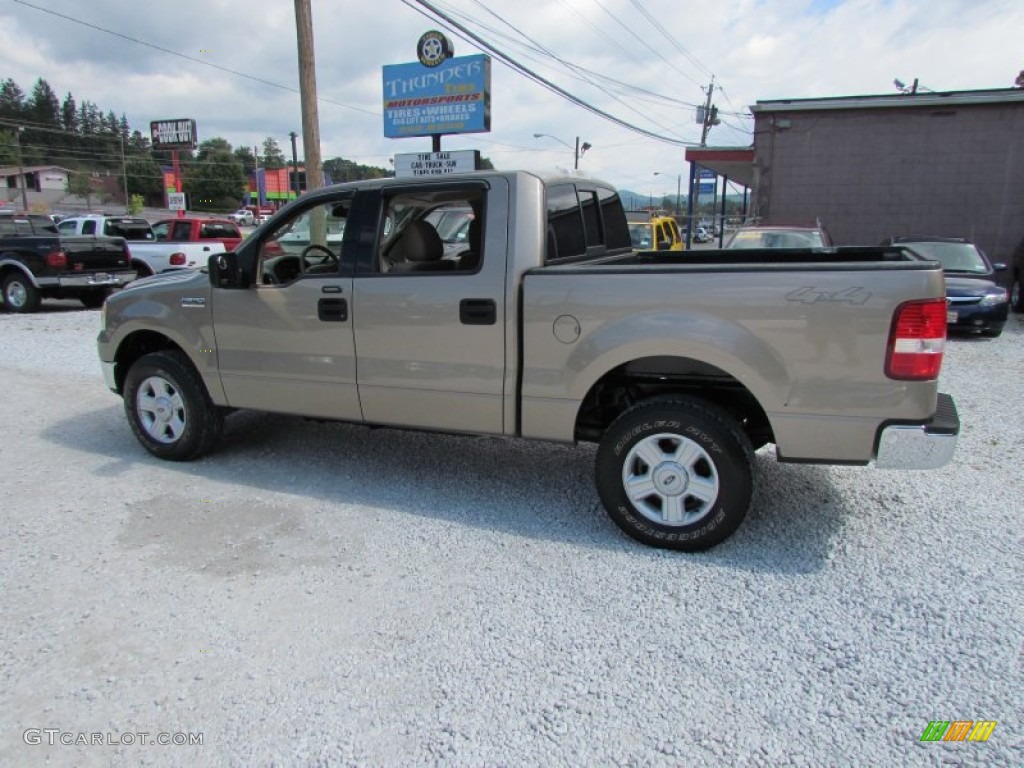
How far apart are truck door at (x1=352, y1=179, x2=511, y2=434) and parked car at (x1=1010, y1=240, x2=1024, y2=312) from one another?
13628mm

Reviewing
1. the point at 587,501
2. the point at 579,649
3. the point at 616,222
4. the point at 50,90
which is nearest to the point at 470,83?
the point at 616,222

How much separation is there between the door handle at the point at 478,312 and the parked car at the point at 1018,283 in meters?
13.8

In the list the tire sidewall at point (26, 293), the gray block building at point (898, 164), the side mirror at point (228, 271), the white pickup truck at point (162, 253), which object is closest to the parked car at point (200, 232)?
the white pickup truck at point (162, 253)

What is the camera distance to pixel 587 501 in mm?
4219

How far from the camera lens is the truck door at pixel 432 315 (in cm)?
382

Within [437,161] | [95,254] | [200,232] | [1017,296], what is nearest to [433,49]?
[437,161]

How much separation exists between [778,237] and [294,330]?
8.85 m

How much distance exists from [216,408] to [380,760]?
3.38 meters

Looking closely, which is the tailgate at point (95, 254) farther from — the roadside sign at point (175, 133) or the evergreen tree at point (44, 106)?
the evergreen tree at point (44, 106)

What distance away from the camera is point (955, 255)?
11.3 metres

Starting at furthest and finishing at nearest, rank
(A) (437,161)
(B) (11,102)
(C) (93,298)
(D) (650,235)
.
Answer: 1. (B) (11,102)
2. (D) (650,235)
3. (A) (437,161)
4. (C) (93,298)

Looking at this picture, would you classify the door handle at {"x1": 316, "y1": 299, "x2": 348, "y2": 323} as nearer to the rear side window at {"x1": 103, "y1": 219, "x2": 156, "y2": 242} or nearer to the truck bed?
the truck bed

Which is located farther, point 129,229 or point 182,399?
point 129,229

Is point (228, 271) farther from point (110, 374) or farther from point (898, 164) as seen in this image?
point (898, 164)
